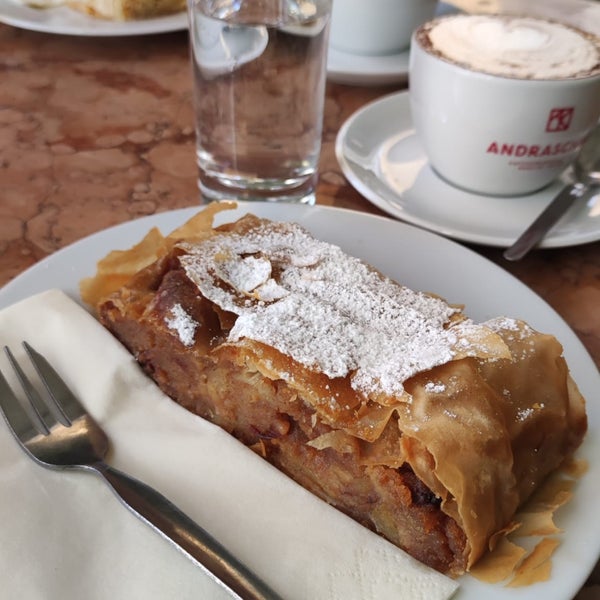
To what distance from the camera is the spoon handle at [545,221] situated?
117 cm

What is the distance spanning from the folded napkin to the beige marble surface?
0.91 feet

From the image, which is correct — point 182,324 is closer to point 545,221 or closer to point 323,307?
point 323,307

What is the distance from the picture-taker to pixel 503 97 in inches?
47.8

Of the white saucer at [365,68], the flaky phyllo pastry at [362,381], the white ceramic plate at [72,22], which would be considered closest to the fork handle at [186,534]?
the flaky phyllo pastry at [362,381]

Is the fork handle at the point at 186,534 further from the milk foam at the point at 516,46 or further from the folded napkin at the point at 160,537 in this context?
the milk foam at the point at 516,46

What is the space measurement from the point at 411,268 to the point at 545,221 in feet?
1.02

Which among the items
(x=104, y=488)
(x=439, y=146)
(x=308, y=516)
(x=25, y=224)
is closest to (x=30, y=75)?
(x=25, y=224)

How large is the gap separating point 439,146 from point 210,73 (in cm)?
43

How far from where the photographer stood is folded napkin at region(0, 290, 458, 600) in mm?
689

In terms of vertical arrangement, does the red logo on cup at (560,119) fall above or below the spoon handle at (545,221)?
above

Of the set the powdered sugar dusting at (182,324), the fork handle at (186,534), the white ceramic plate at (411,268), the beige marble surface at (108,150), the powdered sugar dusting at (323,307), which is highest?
the powdered sugar dusting at (323,307)

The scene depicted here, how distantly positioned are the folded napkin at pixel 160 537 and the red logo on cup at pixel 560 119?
774mm

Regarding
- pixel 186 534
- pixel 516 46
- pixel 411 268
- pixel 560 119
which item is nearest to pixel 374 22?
pixel 516 46

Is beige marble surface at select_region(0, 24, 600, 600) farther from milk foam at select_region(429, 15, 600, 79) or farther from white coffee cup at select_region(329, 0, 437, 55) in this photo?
milk foam at select_region(429, 15, 600, 79)
